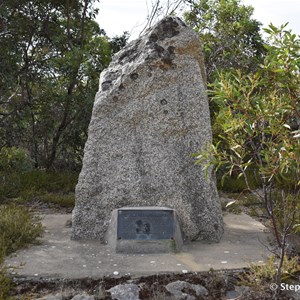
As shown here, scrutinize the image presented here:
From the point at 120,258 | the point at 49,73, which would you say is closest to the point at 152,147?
the point at 120,258

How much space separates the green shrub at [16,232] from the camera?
17.7ft

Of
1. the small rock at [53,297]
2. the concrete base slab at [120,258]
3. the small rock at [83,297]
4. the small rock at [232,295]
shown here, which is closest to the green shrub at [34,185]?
the concrete base slab at [120,258]

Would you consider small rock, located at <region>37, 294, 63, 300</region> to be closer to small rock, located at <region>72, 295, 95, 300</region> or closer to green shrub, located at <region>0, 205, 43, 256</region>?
small rock, located at <region>72, 295, 95, 300</region>

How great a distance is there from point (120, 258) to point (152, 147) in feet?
4.61

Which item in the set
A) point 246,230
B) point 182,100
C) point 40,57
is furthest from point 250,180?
point 40,57

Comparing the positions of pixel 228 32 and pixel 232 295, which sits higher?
pixel 228 32

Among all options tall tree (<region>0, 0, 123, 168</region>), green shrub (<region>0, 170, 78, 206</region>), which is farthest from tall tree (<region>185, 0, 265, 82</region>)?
green shrub (<region>0, 170, 78, 206</region>)

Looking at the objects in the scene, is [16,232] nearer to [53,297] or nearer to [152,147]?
[53,297]

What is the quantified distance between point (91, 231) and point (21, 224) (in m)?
0.80

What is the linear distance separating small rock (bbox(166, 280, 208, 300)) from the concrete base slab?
1.06 ft

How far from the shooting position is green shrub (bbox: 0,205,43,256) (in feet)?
17.7

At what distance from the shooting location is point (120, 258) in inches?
206

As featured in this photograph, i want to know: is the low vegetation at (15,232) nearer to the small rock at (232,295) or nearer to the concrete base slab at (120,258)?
the concrete base slab at (120,258)

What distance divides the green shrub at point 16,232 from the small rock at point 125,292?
1.43 metres
